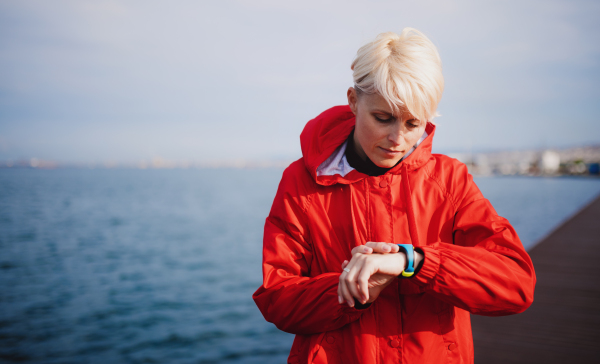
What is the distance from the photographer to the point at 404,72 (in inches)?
48.6

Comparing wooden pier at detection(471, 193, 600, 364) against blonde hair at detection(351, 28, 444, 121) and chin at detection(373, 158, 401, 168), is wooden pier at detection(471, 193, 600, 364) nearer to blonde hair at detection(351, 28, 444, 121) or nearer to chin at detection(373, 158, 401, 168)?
chin at detection(373, 158, 401, 168)

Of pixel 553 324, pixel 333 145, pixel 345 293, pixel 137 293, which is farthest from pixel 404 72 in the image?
pixel 137 293

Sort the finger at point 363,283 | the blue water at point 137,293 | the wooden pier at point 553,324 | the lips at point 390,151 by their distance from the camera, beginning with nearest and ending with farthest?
the finger at point 363,283 → the lips at point 390,151 → the wooden pier at point 553,324 → the blue water at point 137,293

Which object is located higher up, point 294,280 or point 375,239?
point 375,239

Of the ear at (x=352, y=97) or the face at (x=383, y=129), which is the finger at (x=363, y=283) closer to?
the face at (x=383, y=129)

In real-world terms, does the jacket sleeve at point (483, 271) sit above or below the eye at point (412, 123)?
below

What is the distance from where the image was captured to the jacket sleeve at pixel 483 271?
1220 mm

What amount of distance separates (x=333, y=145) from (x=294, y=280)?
20.7 inches

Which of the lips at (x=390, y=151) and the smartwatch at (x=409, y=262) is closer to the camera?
the smartwatch at (x=409, y=262)

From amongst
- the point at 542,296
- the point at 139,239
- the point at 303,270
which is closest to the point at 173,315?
the point at 542,296

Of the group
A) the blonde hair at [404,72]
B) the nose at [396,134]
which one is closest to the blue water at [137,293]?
the nose at [396,134]

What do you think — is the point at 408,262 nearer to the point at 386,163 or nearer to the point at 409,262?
the point at 409,262

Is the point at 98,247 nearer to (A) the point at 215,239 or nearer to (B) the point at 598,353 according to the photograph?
(A) the point at 215,239

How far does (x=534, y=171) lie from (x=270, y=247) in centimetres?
11895
